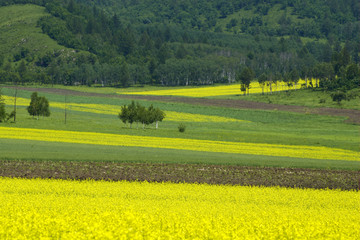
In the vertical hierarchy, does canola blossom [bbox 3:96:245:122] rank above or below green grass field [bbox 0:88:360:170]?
above

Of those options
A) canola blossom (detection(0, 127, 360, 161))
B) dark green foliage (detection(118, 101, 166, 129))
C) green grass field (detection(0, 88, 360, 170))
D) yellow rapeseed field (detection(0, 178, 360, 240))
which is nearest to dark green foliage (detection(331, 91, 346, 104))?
Answer: green grass field (detection(0, 88, 360, 170))

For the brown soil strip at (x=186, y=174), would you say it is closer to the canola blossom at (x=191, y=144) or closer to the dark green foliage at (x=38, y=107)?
the canola blossom at (x=191, y=144)

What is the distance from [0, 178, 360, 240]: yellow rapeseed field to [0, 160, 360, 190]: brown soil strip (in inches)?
55.7

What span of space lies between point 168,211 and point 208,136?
49.0m

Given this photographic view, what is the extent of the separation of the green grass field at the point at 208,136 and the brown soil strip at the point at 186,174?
130 inches

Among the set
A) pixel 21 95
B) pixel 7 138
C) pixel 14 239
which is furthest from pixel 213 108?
pixel 14 239

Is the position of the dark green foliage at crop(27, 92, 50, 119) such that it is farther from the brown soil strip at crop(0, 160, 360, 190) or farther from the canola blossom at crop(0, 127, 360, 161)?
the brown soil strip at crop(0, 160, 360, 190)

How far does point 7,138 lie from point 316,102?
104 metres

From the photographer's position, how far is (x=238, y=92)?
611 feet

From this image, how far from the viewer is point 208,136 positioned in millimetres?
70125

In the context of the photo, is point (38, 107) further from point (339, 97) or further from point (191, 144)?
point (339, 97)

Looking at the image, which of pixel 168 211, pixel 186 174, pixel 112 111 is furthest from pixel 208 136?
pixel 112 111

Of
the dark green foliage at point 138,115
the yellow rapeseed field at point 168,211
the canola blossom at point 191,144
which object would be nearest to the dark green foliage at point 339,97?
the dark green foliage at point 138,115

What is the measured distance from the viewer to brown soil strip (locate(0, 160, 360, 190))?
3278 centimetres
